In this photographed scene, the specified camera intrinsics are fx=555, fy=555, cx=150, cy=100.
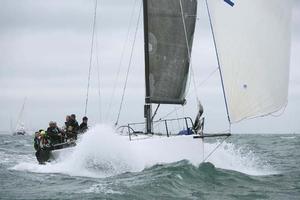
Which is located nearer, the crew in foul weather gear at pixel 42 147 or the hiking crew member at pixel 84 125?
the crew in foul weather gear at pixel 42 147

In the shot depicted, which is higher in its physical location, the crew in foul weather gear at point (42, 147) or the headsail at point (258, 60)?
the headsail at point (258, 60)

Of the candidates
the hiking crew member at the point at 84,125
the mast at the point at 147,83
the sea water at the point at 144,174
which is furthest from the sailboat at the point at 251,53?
the hiking crew member at the point at 84,125

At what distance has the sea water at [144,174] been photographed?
39.5ft

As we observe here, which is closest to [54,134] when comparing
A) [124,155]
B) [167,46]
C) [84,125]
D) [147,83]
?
[84,125]

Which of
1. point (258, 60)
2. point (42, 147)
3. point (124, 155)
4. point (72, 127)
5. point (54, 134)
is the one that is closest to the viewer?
point (258, 60)

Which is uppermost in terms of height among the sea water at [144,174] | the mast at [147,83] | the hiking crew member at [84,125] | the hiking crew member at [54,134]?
the mast at [147,83]

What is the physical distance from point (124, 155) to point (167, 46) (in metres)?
4.09

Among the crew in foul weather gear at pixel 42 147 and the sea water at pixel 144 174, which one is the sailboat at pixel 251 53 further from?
the crew in foul weather gear at pixel 42 147

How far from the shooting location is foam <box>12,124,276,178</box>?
15.3 meters

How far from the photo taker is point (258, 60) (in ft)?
45.2

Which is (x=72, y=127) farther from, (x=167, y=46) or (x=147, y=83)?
(x=167, y=46)

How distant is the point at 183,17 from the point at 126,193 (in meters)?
7.64

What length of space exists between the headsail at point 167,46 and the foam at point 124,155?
86.5 inches

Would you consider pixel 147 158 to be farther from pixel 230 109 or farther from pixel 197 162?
pixel 230 109
